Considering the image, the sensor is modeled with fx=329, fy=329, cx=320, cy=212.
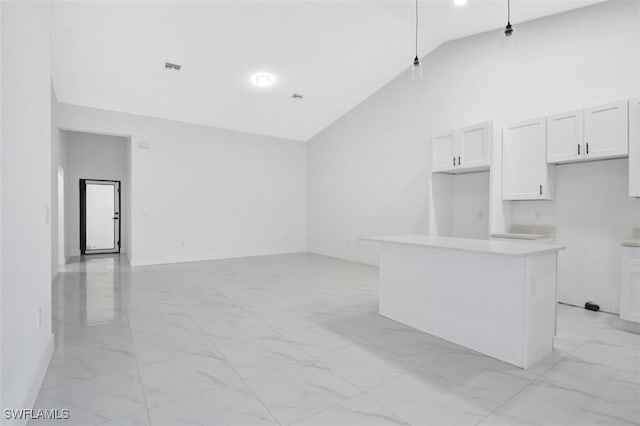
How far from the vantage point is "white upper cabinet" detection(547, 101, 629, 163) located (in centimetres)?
339

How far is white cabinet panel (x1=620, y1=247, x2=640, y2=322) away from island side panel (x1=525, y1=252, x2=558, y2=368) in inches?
46.2

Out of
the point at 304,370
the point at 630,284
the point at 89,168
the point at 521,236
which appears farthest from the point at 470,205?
the point at 89,168

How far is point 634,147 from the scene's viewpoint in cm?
328

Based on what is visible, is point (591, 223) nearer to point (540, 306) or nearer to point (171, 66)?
point (540, 306)

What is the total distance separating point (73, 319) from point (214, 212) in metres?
4.14

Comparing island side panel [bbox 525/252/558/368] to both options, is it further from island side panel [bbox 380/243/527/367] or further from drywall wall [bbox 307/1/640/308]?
drywall wall [bbox 307/1/640/308]

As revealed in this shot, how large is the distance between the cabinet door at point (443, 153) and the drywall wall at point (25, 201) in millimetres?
4614

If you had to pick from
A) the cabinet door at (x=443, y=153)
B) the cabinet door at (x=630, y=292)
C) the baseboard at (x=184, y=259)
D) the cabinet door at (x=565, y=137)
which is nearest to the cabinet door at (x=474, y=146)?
the cabinet door at (x=443, y=153)

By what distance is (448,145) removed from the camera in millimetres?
4895

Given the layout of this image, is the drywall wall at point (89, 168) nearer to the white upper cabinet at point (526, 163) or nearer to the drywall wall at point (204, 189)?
the drywall wall at point (204, 189)

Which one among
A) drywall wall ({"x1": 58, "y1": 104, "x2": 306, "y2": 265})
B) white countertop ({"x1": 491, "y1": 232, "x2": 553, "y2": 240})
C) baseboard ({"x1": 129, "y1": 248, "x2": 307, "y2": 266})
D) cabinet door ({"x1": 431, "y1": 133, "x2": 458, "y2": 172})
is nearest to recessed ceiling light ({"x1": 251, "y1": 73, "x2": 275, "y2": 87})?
drywall wall ({"x1": 58, "y1": 104, "x2": 306, "y2": 265})

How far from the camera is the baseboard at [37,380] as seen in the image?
1.73m

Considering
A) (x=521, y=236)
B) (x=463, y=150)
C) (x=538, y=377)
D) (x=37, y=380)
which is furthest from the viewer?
(x=463, y=150)

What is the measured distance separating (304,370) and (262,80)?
503cm
